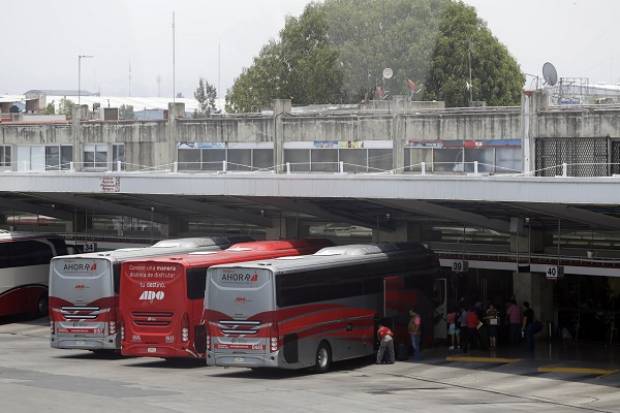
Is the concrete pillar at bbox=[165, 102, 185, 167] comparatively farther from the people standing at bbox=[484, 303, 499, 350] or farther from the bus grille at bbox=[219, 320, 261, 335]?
the bus grille at bbox=[219, 320, 261, 335]

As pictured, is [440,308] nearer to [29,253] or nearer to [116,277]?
[116,277]

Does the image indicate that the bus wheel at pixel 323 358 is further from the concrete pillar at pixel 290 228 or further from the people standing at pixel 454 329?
the concrete pillar at pixel 290 228

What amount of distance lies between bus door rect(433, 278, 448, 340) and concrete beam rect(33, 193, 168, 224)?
12.3m

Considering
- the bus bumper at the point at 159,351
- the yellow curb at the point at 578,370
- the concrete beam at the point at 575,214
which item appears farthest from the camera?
the concrete beam at the point at 575,214

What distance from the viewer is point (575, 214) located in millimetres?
29141

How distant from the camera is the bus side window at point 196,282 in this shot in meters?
28.0

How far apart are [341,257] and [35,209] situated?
786 inches

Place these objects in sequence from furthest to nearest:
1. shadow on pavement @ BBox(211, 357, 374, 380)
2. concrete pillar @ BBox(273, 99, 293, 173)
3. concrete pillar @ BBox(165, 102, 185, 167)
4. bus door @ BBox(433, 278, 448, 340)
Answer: concrete pillar @ BBox(165, 102, 185, 167)
concrete pillar @ BBox(273, 99, 293, 173)
bus door @ BBox(433, 278, 448, 340)
shadow on pavement @ BBox(211, 357, 374, 380)

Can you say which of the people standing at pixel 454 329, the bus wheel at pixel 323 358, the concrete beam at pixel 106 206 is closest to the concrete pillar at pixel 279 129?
the concrete beam at pixel 106 206

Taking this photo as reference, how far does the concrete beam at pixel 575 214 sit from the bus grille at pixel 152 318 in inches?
333

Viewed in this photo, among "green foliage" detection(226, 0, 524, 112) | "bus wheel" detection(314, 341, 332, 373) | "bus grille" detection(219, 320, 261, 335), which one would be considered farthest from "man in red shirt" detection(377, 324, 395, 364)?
"green foliage" detection(226, 0, 524, 112)

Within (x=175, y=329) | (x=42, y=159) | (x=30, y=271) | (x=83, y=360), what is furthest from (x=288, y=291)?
Result: (x=42, y=159)

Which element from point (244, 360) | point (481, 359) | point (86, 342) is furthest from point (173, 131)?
point (244, 360)

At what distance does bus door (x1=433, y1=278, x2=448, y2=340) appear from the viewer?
32719 mm
